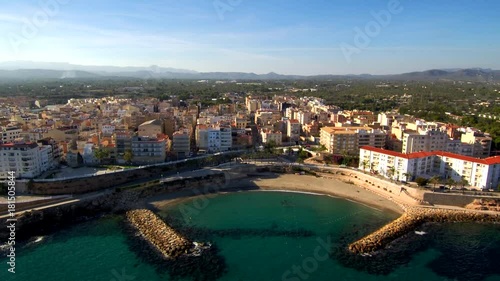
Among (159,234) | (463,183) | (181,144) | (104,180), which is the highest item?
(181,144)

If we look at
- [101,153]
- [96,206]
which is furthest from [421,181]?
[101,153]

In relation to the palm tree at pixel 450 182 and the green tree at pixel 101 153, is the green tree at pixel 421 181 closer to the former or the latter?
the palm tree at pixel 450 182

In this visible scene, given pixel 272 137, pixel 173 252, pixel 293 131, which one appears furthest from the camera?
pixel 293 131

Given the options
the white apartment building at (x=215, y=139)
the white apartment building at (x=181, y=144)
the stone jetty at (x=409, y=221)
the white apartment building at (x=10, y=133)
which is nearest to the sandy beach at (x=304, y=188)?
the stone jetty at (x=409, y=221)

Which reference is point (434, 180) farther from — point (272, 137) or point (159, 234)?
point (159, 234)

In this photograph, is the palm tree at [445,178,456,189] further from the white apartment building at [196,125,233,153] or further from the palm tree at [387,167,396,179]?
the white apartment building at [196,125,233,153]

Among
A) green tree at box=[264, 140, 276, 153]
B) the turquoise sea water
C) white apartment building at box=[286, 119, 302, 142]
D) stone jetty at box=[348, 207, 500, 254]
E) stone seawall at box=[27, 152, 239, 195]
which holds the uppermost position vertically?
white apartment building at box=[286, 119, 302, 142]

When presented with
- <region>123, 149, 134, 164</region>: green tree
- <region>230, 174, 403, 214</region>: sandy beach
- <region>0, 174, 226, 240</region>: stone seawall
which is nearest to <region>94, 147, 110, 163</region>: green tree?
<region>123, 149, 134, 164</region>: green tree
